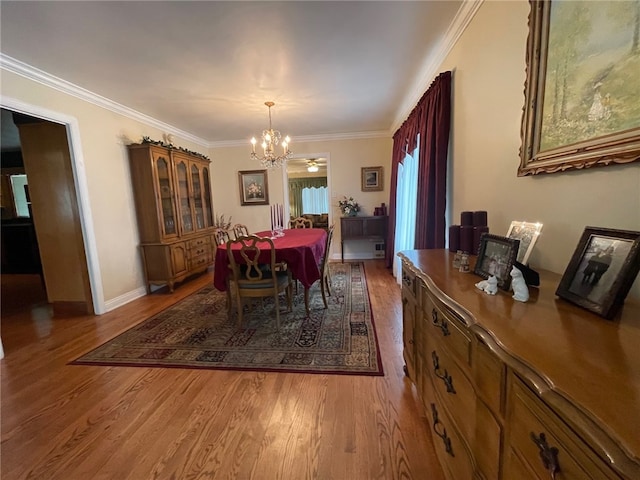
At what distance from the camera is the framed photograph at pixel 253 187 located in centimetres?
559

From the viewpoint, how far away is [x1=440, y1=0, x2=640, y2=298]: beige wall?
925 millimetres

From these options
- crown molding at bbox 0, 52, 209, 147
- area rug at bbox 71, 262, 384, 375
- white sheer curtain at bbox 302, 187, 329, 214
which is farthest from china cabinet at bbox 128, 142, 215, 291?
white sheer curtain at bbox 302, 187, 329, 214

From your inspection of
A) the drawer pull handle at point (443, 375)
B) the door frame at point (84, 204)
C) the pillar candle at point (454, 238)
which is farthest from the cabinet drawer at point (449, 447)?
the door frame at point (84, 204)

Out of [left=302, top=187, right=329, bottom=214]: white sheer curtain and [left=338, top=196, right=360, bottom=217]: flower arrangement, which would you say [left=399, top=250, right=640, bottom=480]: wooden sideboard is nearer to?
[left=338, top=196, right=360, bottom=217]: flower arrangement

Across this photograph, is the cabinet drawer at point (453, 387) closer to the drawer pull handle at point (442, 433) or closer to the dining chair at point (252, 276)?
the drawer pull handle at point (442, 433)

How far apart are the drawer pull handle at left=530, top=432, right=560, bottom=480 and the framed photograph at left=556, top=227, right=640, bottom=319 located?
0.41 metres

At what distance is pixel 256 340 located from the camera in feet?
8.12

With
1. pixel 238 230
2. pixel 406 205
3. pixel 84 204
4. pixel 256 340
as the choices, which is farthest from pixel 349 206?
pixel 84 204

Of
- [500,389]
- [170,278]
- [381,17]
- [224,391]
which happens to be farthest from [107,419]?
[381,17]

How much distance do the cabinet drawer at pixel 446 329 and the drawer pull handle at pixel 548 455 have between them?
310 millimetres

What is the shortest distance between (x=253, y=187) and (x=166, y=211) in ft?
6.46

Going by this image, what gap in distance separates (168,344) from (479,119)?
300 cm

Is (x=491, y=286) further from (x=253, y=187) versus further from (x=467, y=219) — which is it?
(x=253, y=187)

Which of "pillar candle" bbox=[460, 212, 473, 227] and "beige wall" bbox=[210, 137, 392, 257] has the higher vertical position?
"beige wall" bbox=[210, 137, 392, 257]
